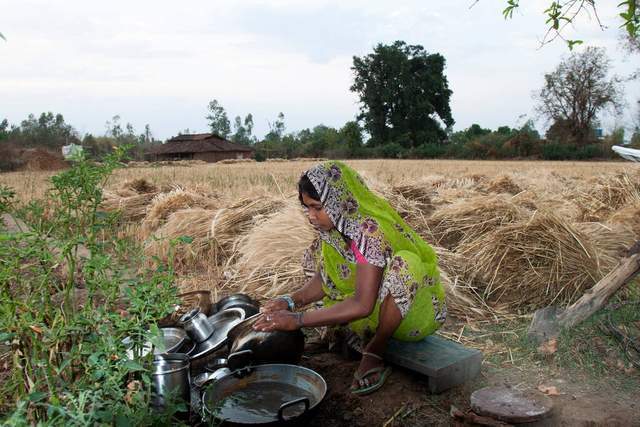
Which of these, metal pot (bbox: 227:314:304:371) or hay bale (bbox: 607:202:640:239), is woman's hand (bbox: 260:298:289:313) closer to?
metal pot (bbox: 227:314:304:371)

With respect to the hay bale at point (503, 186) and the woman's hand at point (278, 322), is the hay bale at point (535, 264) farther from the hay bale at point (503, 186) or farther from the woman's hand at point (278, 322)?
the hay bale at point (503, 186)

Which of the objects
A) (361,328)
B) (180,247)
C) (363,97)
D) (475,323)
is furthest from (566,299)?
(363,97)

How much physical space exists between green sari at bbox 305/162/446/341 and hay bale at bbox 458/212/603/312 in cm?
127

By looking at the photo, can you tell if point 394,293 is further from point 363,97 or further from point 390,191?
point 363,97

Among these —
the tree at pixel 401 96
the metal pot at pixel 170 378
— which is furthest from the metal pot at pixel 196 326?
the tree at pixel 401 96

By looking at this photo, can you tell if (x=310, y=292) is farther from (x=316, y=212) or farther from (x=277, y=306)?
(x=316, y=212)

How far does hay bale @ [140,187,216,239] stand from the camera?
18.2ft

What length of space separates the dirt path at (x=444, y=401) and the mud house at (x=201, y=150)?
37379mm

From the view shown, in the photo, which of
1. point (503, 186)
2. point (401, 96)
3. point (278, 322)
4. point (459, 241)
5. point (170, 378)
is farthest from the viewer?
point (401, 96)

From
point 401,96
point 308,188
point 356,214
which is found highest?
point 401,96

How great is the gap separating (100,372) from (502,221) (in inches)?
145

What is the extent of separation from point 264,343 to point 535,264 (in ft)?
7.43

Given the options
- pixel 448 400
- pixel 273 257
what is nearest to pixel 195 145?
pixel 273 257

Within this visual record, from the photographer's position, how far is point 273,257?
157 inches
